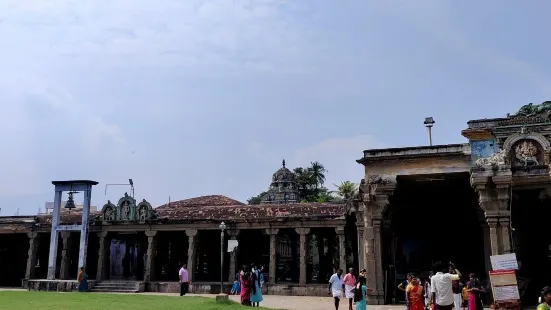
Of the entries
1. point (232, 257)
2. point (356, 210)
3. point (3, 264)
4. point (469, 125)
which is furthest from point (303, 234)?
point (3, 264)

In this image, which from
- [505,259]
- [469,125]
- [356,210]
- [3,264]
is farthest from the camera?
[3,264]

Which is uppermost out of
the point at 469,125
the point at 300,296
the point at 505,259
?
the point at 469,125

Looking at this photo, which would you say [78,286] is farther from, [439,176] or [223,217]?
[439,176]

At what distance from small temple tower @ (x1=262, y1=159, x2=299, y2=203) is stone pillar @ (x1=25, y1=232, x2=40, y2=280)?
2494 centimetres

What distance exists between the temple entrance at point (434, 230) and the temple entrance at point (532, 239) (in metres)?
1.50

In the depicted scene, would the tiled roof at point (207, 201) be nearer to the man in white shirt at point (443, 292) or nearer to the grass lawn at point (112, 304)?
the grass lawn at point (112, 304)

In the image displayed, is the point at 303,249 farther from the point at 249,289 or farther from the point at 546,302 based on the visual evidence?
the point at 546,302

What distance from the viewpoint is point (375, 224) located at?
55.3 ft

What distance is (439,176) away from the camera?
656 inches

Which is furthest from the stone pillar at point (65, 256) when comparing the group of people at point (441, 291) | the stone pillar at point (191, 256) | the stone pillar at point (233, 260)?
the group of people at point (441, 291)

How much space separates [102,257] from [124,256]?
6.10m

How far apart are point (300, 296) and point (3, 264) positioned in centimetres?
2071

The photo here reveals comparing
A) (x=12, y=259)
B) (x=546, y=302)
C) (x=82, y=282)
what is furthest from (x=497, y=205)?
(x=12, y=259)

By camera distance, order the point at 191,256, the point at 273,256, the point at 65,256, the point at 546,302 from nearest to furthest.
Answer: the point at 546,302, the point at 273,256, the point at 191,256, the point at 65,256
